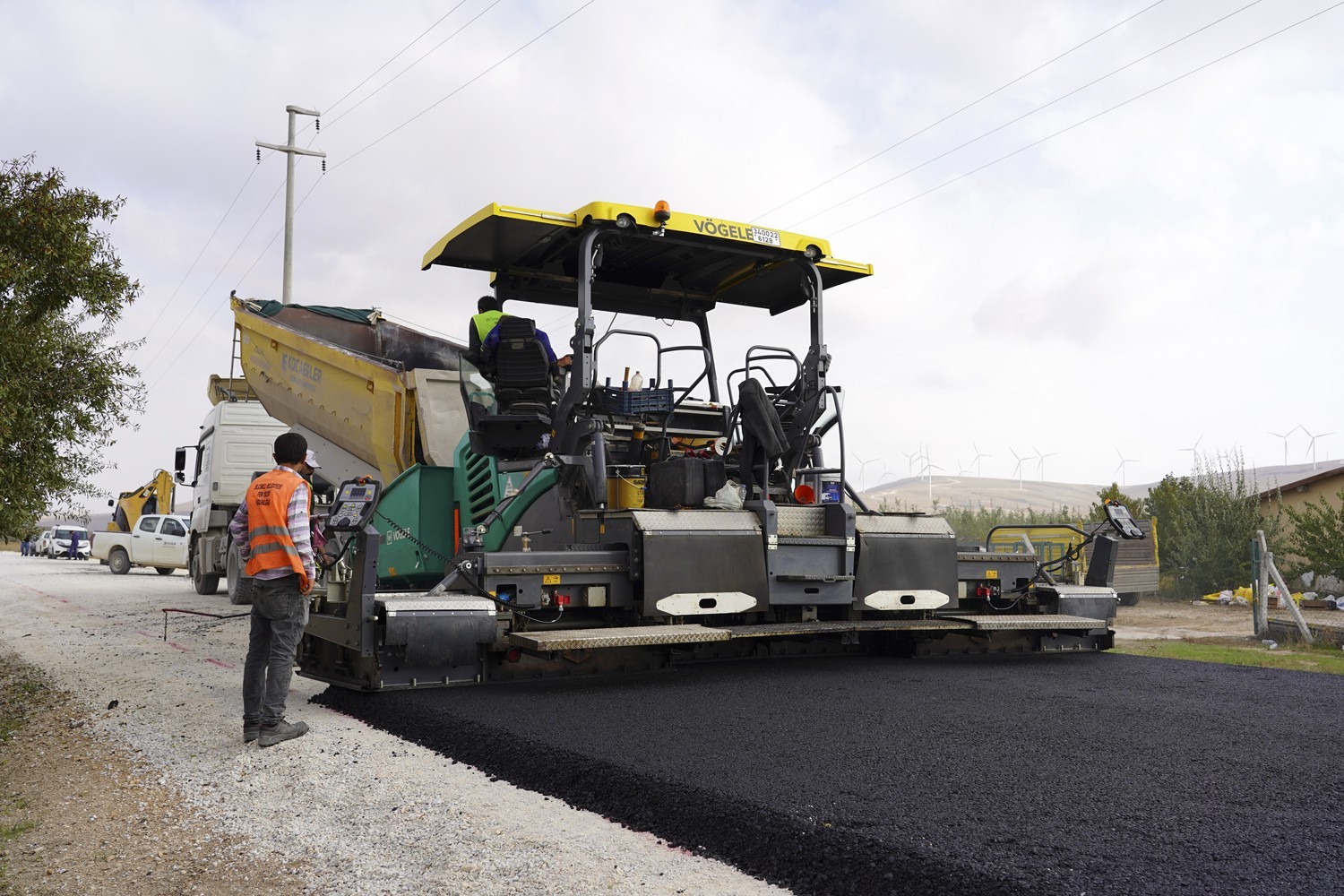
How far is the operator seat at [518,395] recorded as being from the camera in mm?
5754

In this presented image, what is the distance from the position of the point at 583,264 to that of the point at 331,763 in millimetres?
2852

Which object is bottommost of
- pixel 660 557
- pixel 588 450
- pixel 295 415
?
pixel 660 557

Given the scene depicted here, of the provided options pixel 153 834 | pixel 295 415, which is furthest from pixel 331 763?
Answer: pixel 295 415

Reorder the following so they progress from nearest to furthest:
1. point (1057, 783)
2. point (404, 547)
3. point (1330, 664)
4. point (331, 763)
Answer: point (1057, 783) < point (331, 763) < point (404, 547) < point (1330, 664)

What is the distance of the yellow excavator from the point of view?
22859 mm

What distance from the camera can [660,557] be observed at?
5270 millimetres

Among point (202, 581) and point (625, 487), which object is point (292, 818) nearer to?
point (625, 487)

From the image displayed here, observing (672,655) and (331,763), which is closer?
(331,763)

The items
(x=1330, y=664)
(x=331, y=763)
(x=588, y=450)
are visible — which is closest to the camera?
(x=331, y=763)

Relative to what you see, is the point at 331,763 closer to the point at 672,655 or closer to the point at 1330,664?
the point at 672,655

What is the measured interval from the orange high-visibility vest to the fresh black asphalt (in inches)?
34.4

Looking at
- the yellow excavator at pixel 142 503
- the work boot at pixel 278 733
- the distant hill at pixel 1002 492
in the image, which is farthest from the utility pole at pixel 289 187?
the distant hill at pixel 1002 492

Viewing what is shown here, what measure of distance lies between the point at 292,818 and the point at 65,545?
3840 cm

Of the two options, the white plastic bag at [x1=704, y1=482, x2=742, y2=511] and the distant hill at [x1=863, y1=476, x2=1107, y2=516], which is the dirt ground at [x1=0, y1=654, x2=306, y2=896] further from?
the distant hill at [x1=863, y1=476, x2=1107, y2=516]
